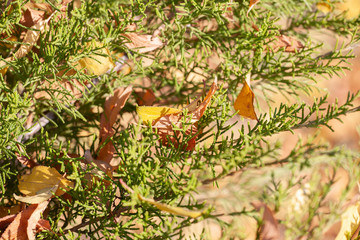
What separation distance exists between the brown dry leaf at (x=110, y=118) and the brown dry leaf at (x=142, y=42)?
0.39ft

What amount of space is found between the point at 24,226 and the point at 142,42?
1.53 ft

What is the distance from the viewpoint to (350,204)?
774mm

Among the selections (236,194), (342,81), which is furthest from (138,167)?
(342,81)

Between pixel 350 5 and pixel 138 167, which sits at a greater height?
pixel 138 167

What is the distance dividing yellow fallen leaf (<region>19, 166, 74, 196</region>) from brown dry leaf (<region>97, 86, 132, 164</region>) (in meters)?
0.14

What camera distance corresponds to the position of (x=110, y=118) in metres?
0.86

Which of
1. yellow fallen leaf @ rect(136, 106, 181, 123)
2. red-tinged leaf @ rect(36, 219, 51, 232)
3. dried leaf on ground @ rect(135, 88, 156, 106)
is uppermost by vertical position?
yellow fallen leaf @ rect(136, 106, 181, 123)

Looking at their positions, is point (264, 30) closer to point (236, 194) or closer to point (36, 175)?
point (36, 175)

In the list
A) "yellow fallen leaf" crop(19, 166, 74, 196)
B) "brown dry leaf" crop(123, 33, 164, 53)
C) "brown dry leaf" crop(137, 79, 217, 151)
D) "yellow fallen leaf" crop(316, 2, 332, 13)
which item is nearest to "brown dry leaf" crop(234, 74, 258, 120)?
"brown dry leaf" crop(137, 79, 217, 151)

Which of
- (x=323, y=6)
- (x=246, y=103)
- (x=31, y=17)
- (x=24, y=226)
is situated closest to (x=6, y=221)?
(x=24, y=226)

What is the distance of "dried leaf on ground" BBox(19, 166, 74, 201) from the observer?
2.35 feet

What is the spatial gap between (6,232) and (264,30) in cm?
68

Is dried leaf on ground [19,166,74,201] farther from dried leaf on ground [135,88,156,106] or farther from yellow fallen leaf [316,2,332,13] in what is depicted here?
yellow fallen leaf [316,2,332,13]

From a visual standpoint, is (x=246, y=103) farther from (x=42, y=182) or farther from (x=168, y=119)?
(x=42, y=182)
